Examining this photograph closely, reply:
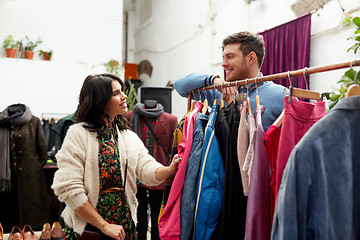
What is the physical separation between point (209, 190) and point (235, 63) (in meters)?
0.80

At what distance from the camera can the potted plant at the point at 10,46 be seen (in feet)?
18.6

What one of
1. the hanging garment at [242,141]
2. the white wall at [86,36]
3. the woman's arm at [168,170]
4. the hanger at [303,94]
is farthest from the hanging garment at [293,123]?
the white wall at [86,36]

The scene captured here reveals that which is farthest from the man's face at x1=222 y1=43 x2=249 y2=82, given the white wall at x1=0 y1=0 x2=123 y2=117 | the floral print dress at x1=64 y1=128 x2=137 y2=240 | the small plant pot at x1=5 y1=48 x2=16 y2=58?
the small plant pot at x1=5 y1=48 x2=16 y2=58

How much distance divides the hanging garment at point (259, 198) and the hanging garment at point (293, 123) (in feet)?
0.40

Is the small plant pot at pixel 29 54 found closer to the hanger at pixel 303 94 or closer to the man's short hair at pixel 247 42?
the man's short hair at pixel 247 42

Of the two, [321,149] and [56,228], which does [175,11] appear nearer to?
[56,228]

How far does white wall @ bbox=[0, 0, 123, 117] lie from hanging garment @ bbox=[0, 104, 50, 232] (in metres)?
1.68

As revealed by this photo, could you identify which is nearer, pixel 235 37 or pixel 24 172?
pixel 235 37

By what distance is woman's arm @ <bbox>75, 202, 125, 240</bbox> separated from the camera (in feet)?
5.65

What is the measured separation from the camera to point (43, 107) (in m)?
5.68

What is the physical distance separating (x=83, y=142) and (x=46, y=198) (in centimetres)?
271

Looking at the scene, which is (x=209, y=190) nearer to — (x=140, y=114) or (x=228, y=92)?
(x=228, y=92)

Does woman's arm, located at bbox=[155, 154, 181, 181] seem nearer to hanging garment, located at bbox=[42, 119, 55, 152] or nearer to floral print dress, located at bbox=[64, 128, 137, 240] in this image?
floral print dress, located at bbox=[64, 128, 137, 240]

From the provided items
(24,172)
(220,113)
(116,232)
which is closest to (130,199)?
(116,232)
